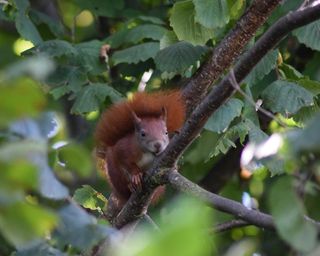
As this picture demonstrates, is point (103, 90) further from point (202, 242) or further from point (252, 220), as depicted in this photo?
point (202, 242)

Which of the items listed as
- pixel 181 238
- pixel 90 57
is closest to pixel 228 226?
pixel 90 57

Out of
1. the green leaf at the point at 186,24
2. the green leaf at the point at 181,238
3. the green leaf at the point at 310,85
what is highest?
the green leaf at the point at 181,238

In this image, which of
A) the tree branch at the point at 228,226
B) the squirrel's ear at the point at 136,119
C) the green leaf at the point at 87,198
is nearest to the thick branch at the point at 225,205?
the tree branch at the point at 228,226

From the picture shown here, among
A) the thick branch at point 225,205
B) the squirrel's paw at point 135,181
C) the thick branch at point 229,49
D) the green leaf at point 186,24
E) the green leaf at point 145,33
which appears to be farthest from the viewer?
the green leaf at point 145,33

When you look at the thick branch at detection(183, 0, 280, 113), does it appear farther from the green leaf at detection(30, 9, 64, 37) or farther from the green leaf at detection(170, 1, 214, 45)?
the green leaf at detection(30, 9, 64, 37)

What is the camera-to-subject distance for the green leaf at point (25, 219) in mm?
1164

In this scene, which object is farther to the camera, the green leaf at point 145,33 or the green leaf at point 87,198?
the green leaf at point 145,33

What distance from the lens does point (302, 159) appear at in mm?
1450

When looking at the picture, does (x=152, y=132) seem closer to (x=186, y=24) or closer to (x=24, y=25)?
(x=186, y=24)

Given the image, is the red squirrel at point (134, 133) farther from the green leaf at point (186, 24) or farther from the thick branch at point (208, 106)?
the thick branch at point (208, 106)

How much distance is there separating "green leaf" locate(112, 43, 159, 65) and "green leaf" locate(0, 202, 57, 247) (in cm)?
225

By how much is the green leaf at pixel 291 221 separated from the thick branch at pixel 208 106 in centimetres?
59

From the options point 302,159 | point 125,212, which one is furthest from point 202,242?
point 125,212

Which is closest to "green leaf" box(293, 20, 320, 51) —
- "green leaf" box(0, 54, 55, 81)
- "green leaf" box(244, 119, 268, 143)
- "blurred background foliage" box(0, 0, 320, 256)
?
"blurred background foliage" box(0, 0, 320, 256)
